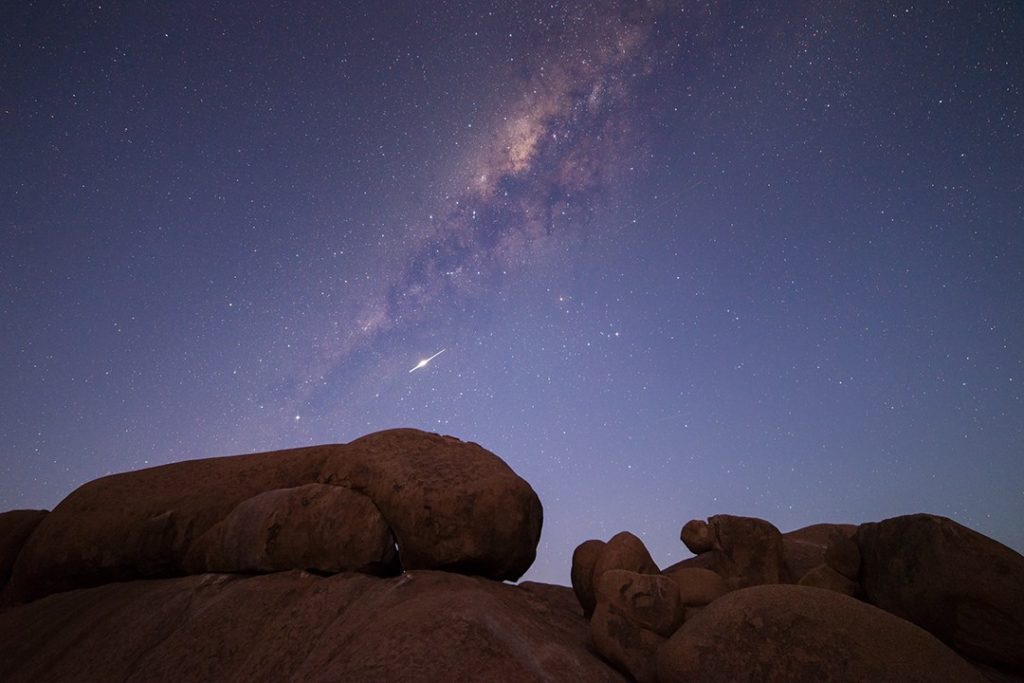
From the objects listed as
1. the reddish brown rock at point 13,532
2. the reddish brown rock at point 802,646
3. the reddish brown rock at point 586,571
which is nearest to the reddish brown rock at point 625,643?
the reddish brown rock at point 802,646

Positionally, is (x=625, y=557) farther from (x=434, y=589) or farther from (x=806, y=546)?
(x=806, y=546)

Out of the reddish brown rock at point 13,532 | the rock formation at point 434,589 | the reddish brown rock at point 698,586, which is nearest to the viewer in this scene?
the rock formation at point 434,589

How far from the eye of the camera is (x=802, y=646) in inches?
223

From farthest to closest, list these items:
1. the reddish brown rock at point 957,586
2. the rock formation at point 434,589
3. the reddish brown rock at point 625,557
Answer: the reddish brown rock at point 625,557, the reddish brown rock at point 957,586, the rock formation at point 434,589

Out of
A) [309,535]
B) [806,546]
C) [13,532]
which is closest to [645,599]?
[806,546]

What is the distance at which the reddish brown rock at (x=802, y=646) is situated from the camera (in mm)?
5406

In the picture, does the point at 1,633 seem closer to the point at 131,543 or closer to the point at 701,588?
the point at 131,543

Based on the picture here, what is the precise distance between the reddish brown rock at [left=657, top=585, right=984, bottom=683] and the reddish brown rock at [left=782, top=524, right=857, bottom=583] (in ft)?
7.43

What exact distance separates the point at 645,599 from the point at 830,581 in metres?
2.79

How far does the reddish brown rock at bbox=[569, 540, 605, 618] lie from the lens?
883cm

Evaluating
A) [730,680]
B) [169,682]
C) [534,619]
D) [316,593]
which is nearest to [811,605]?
[730,680]

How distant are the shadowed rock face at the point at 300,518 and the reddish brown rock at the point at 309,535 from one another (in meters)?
0.02

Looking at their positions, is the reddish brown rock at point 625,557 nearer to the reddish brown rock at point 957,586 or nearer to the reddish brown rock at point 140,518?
the reddish brown rock at point 957,586

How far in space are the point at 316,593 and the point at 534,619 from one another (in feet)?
10.4
